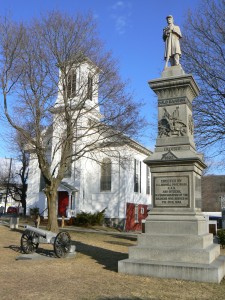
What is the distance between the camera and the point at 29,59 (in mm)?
19297

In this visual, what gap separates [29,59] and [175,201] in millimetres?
13500

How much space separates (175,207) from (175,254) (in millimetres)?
1253

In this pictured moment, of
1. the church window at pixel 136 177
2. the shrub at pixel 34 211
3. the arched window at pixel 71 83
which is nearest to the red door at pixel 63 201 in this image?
the shrub at pixel 34 211

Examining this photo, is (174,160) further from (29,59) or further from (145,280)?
(29,59)

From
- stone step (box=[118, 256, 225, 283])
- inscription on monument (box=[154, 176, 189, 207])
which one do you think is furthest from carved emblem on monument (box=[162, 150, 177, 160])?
stone step (box=[118, 256, 225, 283])

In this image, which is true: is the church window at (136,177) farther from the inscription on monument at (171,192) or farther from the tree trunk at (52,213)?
the inscription on monument at (171,192)

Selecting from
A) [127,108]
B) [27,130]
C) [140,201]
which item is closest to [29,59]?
[27,130]

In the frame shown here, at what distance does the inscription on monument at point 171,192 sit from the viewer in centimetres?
902

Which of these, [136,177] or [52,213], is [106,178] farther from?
[52,213]

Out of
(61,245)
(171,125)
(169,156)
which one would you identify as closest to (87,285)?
(169,156)

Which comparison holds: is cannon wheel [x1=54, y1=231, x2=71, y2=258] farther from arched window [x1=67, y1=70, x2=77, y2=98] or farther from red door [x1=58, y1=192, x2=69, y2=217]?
red door [x1=58, y1=192, x2=69, y2=217]

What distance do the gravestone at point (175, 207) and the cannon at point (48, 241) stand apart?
126 inches

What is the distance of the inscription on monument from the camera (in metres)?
9.02

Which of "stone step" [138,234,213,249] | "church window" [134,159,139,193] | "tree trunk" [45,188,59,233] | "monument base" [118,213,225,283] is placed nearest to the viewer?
"monument base" [118,213,225,283]
